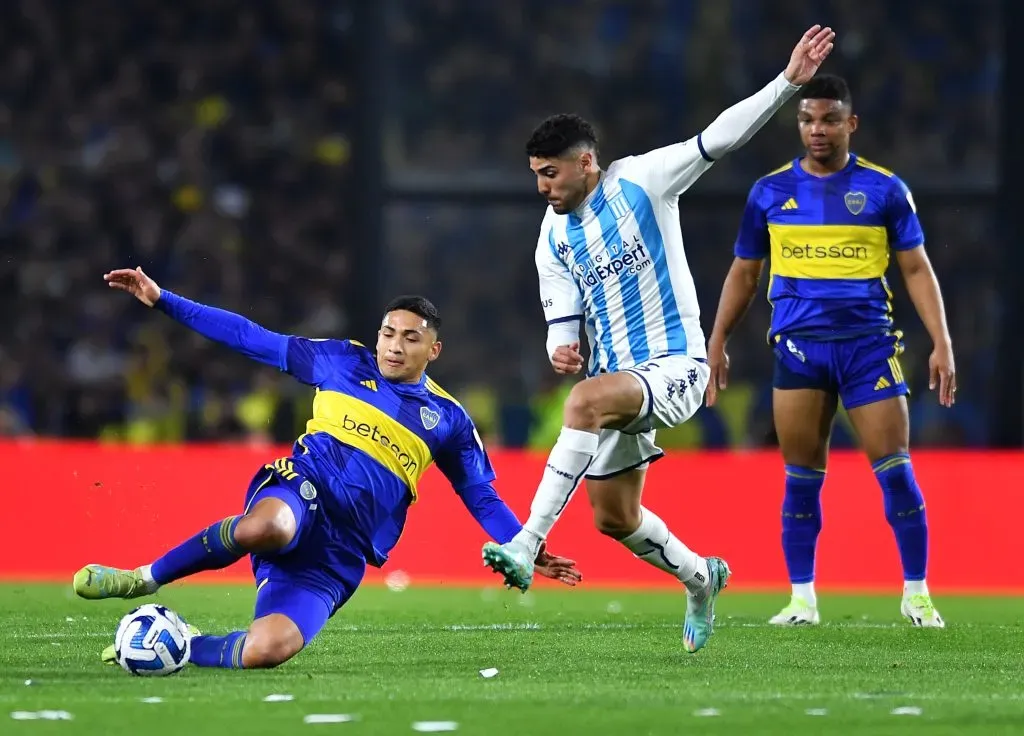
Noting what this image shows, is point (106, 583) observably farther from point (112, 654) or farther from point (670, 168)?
point (670, 168)

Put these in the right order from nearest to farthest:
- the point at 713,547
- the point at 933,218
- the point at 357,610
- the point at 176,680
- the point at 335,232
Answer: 1. the point at 176,680
2. the point at 357,610
3. the point at 713,547
4. the point at 933,218
5. the point at 335,232

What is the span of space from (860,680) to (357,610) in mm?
3508

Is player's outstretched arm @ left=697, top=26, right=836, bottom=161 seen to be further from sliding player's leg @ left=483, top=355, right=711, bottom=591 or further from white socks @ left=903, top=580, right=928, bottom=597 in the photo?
white socks @ left=903, top=580, right=928, bottom=597

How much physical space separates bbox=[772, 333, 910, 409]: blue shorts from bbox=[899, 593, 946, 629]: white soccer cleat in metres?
0.86

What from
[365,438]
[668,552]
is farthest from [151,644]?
[668,552]

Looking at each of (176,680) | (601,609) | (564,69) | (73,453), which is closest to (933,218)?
(564,69)

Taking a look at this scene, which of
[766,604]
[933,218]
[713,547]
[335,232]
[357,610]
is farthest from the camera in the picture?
[335,232]

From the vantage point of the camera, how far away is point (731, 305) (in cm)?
812

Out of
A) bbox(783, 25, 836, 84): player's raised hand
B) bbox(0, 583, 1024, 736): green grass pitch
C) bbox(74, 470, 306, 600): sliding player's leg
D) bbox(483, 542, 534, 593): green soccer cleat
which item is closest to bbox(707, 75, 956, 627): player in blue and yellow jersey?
bbox(0, 583, 1024, 736): green grass pitch

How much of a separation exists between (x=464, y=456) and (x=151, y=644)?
1.38m

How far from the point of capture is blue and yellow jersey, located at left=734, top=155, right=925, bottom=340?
788 centimetres

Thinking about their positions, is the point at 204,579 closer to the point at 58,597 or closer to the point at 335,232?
the point at 58,597

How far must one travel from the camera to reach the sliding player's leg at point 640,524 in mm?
6680

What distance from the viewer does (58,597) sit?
9172 mm
